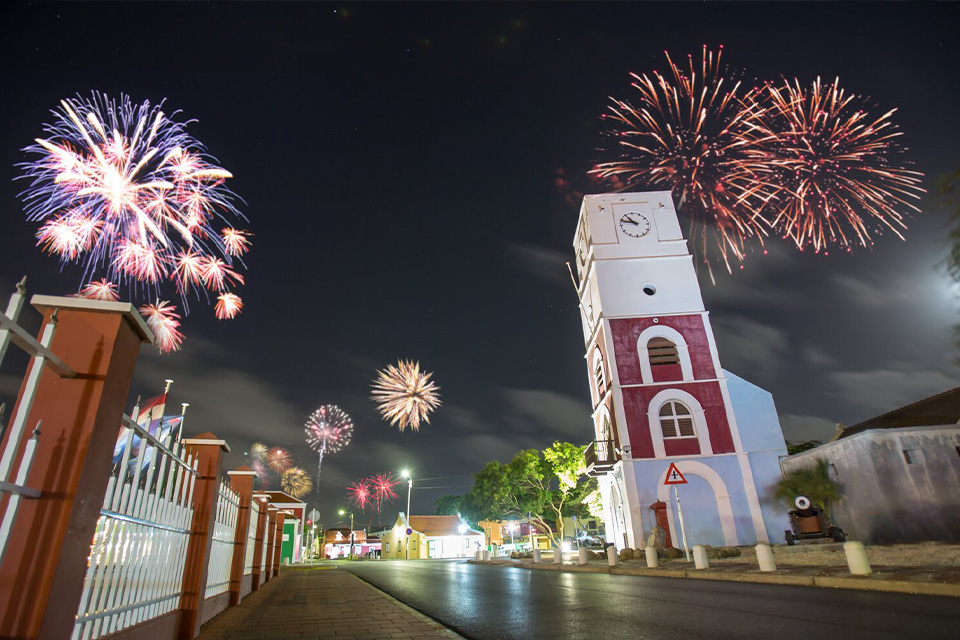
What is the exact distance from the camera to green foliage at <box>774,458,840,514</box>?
62.0ft

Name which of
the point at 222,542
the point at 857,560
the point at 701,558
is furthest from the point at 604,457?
the point at 222,542

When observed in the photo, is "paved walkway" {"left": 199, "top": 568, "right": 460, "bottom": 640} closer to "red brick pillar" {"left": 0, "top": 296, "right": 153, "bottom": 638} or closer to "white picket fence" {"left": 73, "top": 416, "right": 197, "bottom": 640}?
"white picket fence" {"left": 73, "top": 416, "right": 197, "bottom": 640}

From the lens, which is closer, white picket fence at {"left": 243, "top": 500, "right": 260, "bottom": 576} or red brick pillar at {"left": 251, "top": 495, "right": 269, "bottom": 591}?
white picket fence at {"left": 243, "top": 500, "right": 260, "bottom": 576}

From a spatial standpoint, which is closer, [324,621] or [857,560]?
[324,621]

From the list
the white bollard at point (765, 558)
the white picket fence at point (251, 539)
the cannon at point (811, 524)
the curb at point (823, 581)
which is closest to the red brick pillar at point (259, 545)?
the white picket fence at point (251, 539)

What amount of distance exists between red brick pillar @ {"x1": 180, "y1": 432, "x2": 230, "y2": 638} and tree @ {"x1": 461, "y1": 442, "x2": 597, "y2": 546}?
2939cm

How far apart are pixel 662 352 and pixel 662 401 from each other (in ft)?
8.62

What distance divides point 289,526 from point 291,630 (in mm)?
38627

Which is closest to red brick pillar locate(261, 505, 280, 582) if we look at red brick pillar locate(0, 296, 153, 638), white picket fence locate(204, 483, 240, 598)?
white picket fence locate(204, 483, 240, 598)

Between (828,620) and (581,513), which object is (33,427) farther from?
(581,513)

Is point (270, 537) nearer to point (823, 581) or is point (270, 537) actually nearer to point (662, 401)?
point (823, 581)

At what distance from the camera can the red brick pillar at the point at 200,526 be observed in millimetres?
5496

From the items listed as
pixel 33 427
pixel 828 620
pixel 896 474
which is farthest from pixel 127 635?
pixel 896 474

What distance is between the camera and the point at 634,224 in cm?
3009
